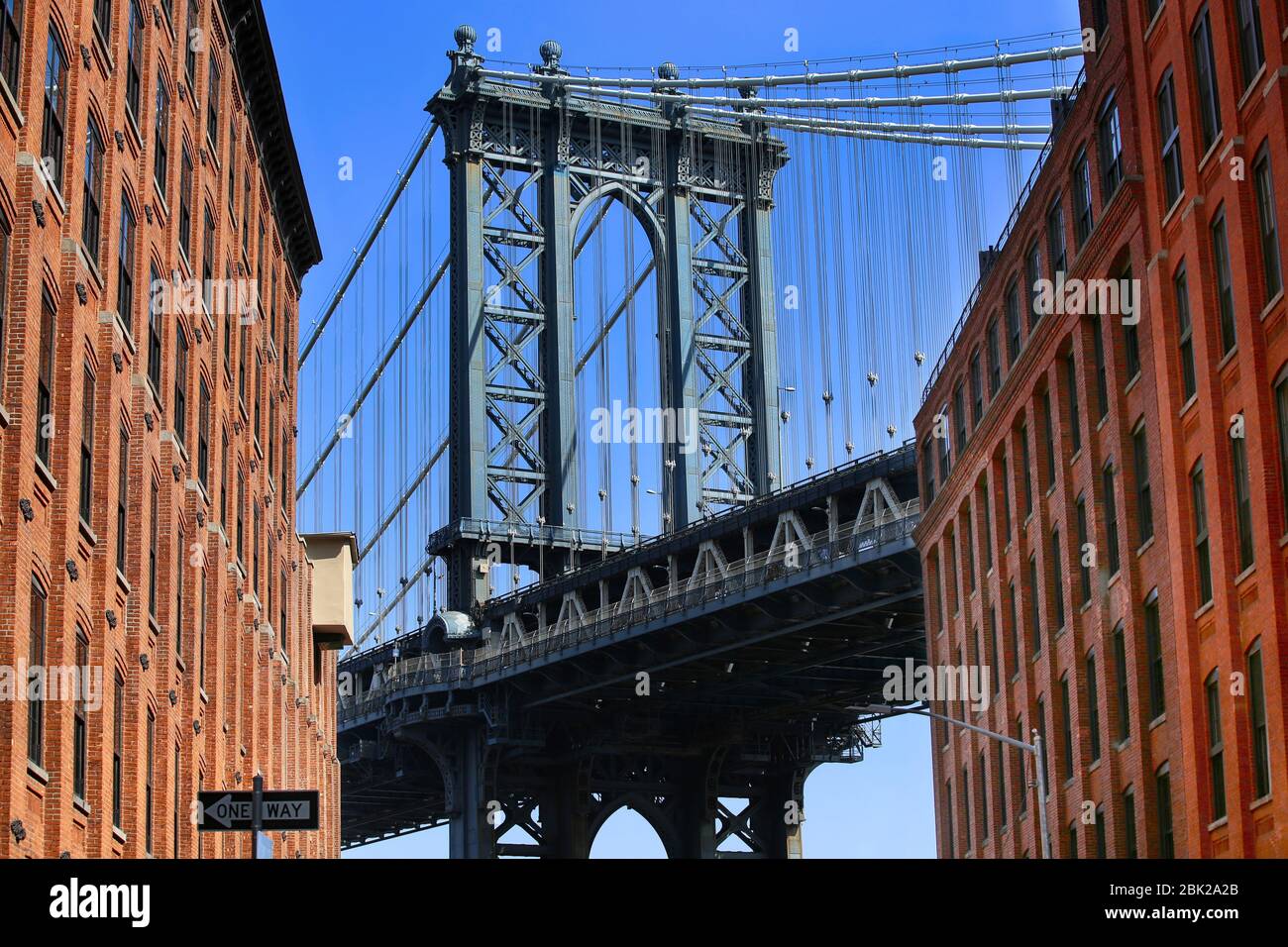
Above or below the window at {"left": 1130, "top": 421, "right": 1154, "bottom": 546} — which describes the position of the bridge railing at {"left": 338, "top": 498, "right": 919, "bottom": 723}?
above

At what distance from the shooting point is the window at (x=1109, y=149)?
4206 cm

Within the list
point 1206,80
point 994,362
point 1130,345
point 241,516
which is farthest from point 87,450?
point 994,362

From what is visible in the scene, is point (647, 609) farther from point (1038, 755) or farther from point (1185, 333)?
point (1185, 333)

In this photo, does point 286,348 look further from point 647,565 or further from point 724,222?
point 724,222

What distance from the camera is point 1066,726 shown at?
149ft

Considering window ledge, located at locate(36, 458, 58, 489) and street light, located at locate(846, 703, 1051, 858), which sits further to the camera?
street light, located at locate(846, 703, 1051, 858)

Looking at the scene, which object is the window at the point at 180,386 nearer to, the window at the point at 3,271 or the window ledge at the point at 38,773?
the window ledge at the point at 38,773

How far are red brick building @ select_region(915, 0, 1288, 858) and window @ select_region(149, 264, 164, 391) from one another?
54.4 ft

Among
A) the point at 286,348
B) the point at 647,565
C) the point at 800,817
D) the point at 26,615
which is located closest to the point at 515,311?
the point at 647,565

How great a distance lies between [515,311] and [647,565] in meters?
15.0

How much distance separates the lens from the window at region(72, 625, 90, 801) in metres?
29.6

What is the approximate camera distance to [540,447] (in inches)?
3679

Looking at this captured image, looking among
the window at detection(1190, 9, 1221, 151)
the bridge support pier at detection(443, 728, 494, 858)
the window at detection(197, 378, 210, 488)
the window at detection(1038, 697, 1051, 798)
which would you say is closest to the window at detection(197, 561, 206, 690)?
the window at detection(197, 378, 210, 488)

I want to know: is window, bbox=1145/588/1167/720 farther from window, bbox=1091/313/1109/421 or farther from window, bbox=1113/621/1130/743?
window, bbox=1091/313/1109/421
